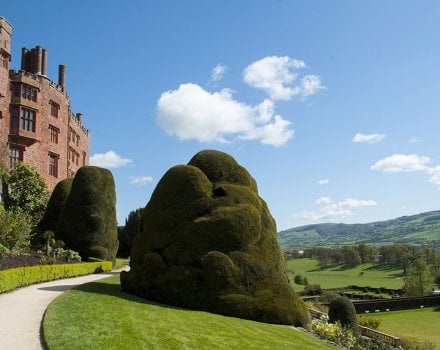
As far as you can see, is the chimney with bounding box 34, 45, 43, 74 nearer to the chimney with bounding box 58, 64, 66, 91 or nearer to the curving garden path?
the chimney with bounding box 58, 64, 66, 91

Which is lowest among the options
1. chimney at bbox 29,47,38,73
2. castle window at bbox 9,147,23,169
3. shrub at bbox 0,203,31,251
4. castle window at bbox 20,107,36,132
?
shrub at bbox 0,203,31,251

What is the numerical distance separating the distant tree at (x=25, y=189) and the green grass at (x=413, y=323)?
3025 cm

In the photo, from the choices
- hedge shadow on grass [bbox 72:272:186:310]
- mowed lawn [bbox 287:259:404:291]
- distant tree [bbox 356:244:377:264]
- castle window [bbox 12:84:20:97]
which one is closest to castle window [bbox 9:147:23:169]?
castle window [bbox 12:84:20:97]

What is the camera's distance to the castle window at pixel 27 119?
131 ft

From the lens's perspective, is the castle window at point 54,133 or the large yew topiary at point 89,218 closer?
the large yew topiary at point 89,218

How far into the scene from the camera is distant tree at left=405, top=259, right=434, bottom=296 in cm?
6350

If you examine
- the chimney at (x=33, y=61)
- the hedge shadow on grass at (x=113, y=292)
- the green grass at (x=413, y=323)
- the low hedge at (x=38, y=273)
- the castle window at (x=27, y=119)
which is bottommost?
the green grass at (x=413, y=323)

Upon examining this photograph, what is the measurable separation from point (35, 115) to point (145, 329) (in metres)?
35.9

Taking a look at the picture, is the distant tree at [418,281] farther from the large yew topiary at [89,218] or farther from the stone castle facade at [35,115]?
the stone castle facade at [35,115]

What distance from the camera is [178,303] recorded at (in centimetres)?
1525

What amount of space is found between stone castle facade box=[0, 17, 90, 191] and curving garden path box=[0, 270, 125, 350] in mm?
23469

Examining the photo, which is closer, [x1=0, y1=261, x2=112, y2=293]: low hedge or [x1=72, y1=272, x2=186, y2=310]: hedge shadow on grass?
[x1=72, y1=272, x2=186, y2=310]: hedge shadow on grass

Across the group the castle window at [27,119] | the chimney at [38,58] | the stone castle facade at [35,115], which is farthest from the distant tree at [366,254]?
the castle window at [27,119]

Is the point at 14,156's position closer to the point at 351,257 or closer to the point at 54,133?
the point at 54,133
